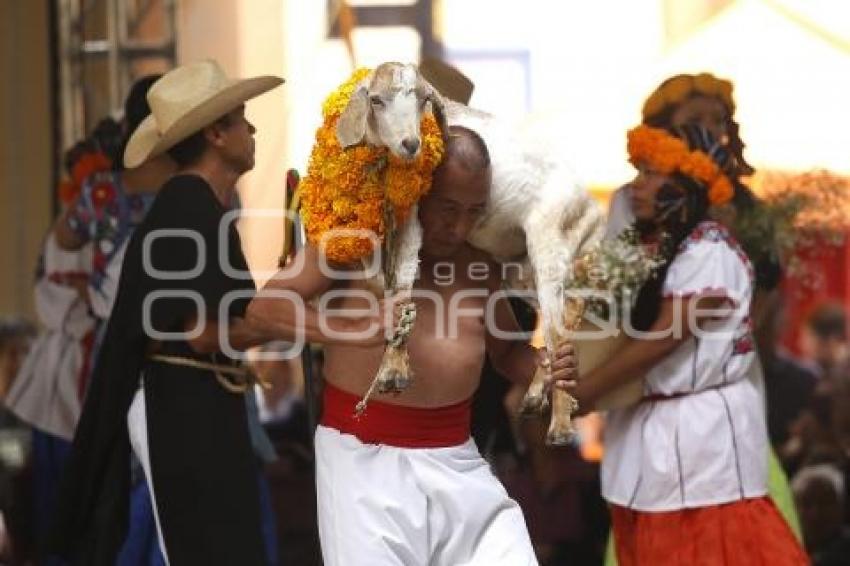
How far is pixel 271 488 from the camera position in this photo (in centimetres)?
912

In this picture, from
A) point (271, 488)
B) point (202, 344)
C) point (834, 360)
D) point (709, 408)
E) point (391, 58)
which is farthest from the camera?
point (834, 360)

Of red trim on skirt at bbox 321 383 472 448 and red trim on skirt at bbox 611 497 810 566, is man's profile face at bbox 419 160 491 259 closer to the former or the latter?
red trim on skirt at bbox 321 383 472 448

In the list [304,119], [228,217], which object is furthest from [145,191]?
[228,217]

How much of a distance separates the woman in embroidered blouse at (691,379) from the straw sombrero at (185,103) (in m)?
1.18

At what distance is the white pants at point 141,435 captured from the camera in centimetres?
619

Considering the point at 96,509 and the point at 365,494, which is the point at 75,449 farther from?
the point at 365,494

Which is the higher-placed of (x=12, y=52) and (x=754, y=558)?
(x=12, y=52)

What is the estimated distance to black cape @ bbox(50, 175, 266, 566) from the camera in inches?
238

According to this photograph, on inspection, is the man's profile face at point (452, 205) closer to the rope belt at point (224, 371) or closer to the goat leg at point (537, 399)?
the goat leg at point (537, 399)

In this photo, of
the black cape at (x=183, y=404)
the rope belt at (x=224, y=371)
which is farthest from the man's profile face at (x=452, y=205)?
the rope belt at (x=224, y=371)

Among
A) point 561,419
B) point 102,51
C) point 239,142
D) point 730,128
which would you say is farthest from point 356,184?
point 102,51

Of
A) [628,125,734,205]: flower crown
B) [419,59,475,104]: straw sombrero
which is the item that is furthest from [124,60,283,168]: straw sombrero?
[628,125,734,205]: flower crown

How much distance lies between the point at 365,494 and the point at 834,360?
655 centimetres

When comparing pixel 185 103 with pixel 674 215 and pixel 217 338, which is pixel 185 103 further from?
pixel 674 215
